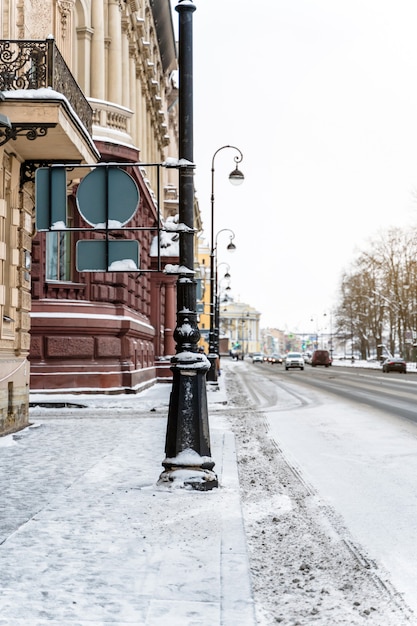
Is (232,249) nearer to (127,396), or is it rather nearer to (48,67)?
(127,396)

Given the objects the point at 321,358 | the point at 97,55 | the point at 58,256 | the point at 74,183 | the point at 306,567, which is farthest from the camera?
the point at 321,358

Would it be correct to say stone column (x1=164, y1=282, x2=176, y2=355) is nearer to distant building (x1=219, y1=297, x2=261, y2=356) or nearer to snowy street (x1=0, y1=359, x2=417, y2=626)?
snowy street (x1=0, y1=359, x2=417, y2=626)

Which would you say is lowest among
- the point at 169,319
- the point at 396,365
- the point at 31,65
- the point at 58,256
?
the point at 396,365

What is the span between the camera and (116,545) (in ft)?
17.4

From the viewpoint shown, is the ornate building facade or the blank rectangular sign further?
the ornate building facade

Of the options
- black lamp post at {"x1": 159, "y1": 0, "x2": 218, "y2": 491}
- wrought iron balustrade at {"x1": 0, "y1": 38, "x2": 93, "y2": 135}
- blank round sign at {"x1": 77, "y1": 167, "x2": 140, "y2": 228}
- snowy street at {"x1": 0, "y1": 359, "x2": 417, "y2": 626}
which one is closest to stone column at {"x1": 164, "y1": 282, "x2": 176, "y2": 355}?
wrought iron balustrade at {"x1": 0, "y1": 38, "x2": 93, "y2": 135}

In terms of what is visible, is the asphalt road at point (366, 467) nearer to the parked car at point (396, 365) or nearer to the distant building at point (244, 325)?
the parked car at point (396, 365)

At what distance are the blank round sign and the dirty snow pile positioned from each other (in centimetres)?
316

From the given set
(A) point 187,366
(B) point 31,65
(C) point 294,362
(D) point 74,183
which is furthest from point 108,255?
(C) point 294,362

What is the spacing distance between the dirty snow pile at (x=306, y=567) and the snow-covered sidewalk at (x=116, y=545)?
169mm

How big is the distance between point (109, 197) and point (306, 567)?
4.81 metres

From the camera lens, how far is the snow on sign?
8711 millimetres

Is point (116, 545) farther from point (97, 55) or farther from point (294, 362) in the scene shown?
point (294, 362)

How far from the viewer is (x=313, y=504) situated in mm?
7145
